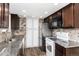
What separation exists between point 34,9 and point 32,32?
268mm

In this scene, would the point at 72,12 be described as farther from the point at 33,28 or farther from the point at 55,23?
the point at 33,28

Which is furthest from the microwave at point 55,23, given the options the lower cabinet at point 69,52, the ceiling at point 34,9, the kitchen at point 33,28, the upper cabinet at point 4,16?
the upper cabinet at point 4,16

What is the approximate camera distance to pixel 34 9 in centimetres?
116

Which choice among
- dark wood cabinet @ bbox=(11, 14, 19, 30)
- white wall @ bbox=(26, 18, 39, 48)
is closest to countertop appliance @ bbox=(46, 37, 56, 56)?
white wall @ bbox=(26, 18, 39, 48)

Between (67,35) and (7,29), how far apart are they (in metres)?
0.78

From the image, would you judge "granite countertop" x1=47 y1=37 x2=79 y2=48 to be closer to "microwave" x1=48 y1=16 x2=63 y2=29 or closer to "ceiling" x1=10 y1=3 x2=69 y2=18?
"microwave" x1=48 y1=16 x2=63 y2=29

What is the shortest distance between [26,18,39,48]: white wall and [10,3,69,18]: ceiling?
2.7 inches

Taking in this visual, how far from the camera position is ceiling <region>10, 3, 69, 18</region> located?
1.12 m

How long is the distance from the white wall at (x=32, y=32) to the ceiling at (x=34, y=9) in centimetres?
7

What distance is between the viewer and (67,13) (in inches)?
54.4

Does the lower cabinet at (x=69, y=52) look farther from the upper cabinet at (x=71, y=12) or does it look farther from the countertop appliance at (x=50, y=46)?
the upper cabinet at (x=71, y=12)

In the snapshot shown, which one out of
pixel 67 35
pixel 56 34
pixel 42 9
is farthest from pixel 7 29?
pixel 67 35

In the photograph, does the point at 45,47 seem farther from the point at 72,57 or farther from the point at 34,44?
the point at 72,57

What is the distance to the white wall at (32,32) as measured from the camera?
45.8 inches
